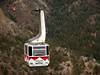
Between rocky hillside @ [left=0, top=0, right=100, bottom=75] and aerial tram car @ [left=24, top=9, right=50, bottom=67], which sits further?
rocky hillside @ [left=0, top=0, right=100, bottom=75]

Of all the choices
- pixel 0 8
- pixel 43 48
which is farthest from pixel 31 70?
pixel 0 8

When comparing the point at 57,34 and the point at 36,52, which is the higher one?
the point at 57,34

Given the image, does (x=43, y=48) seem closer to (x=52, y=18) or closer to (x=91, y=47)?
(x=91, y=47)

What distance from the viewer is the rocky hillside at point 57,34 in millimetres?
59125

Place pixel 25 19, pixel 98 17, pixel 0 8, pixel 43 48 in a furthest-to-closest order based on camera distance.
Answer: pixel 98 17 < pixel 25 19 < pixel 0 8 < pixel 43 48

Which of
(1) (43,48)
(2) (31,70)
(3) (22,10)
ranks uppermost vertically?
(3) (22,10)

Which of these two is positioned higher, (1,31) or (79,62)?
(1,31)

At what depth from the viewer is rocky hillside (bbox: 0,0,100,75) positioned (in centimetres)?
5912

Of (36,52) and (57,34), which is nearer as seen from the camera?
(36,52)

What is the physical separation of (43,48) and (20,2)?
125 feet

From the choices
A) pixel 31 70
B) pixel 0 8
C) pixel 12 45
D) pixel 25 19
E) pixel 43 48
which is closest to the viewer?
pixel 43 48

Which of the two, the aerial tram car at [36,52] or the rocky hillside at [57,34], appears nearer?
the aerial tram car at [36,52]

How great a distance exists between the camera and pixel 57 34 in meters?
80.5

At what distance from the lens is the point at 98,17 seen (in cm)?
8394
